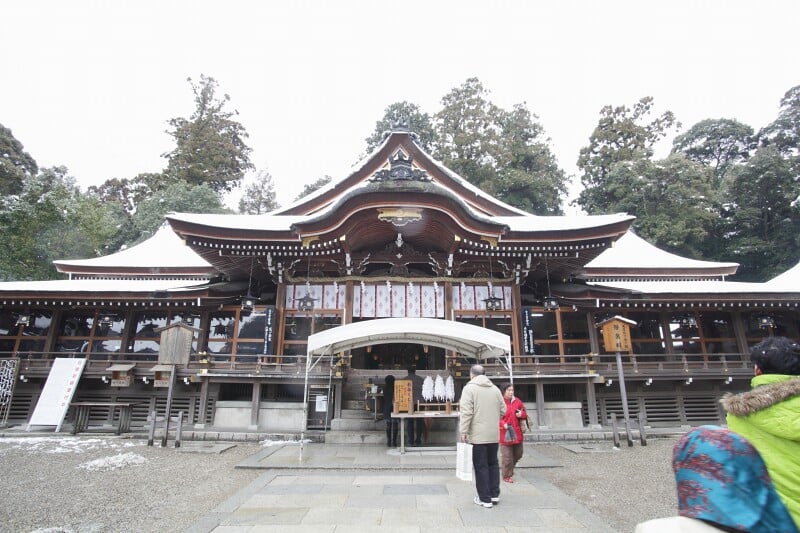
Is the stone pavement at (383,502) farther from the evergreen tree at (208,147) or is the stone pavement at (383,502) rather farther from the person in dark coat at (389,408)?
the evergreen tree at (208,147)

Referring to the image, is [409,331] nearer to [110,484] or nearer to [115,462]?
[110,484]

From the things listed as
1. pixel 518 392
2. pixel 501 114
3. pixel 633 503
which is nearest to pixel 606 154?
pixel 501 114

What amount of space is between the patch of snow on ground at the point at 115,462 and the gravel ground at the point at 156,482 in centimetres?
2

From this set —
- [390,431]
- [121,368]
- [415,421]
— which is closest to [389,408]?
[390,431]

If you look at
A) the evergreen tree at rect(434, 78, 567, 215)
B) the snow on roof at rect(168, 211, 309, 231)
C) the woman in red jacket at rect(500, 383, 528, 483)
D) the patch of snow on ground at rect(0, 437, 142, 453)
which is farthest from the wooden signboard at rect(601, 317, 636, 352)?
the evergreen tree at rect(434, 78, 567, 215)

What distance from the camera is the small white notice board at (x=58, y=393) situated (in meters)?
11.2

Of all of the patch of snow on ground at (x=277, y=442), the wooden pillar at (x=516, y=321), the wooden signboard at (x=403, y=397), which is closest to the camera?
the wooden signboard at (x=403, y=397)

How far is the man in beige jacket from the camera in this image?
16.4ft

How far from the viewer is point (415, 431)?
8.95 m

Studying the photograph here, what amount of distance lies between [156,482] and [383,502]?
3673 mm

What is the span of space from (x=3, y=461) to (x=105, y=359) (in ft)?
19.3

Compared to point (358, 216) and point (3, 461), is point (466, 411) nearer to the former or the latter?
point (358, 216)

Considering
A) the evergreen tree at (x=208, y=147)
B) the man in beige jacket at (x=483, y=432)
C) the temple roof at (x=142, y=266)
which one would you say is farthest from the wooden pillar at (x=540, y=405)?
the evergreen tree at (x=208, y=147)

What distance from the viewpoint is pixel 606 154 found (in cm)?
3334
